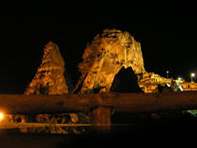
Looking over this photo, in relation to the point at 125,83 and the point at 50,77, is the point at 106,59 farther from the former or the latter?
the point at 125,83

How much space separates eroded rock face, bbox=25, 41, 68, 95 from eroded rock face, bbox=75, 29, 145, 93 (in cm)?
640

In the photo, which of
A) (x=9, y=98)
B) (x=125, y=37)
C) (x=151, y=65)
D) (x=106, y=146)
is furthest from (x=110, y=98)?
(x=151, y=65)

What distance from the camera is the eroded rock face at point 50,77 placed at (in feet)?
85.5

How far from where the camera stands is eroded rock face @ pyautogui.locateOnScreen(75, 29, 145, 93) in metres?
34.2

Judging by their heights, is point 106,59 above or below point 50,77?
above

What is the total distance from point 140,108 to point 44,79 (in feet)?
77.7

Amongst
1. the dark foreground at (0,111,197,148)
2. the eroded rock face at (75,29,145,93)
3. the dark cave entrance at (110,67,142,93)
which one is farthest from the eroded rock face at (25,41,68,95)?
the dark cave entrance at (110,67,142,93)

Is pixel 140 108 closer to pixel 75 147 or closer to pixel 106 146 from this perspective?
pixel 106 146

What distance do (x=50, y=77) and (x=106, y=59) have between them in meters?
12.7

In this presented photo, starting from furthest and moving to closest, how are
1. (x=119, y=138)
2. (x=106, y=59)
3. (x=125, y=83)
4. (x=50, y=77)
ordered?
1. (x=106, y=59)
2. (x=50, y=77)
3. (x=125, y=83)
4. (x=119, y=138)

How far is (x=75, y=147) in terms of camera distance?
4.46 m

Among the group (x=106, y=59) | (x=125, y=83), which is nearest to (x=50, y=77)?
(x=106, y=59)

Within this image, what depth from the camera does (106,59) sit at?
3600cm

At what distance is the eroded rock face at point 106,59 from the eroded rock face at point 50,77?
6400mm
